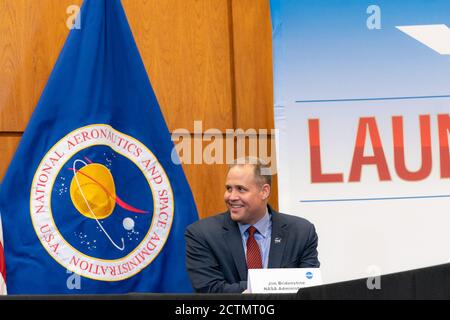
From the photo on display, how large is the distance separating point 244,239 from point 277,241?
146 millimetres

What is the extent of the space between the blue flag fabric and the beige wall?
9.3 inches

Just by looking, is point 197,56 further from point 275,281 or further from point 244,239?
point 275,281

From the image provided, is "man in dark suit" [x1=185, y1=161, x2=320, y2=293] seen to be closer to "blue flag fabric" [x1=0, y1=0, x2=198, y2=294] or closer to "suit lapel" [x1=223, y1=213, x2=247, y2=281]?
"suit lapel" [x1=223, y1=213, x2=247, y2=281]

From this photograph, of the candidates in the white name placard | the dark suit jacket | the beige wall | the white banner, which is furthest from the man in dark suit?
the beige wall

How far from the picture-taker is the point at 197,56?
198 inches

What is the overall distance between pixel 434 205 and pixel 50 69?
219cm

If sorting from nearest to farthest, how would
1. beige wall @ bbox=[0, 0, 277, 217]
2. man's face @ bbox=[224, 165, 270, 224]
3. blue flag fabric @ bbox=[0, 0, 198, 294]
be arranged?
man's face @ bbox=[224, 165, 270, 224], blue flag fabric @ bbox=[0, 0, 198, 294], beige wall @ bbox=[0, 0, 277, 217]

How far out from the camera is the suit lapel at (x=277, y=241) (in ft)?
12.5

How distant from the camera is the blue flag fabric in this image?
441 cm

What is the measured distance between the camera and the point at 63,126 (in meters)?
4.50

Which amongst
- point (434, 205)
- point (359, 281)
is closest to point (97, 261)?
point (434, 205)

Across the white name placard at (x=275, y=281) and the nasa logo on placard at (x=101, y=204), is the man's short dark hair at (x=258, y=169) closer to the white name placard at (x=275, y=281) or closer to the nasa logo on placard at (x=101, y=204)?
the nasa logo on placard at (x=101, y=204)

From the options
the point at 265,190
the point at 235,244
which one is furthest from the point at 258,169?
the point at 235,244

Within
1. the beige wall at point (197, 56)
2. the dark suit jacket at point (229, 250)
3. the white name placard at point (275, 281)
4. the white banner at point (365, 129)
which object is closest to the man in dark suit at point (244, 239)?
the dark suit jacket at point (229, 250)
